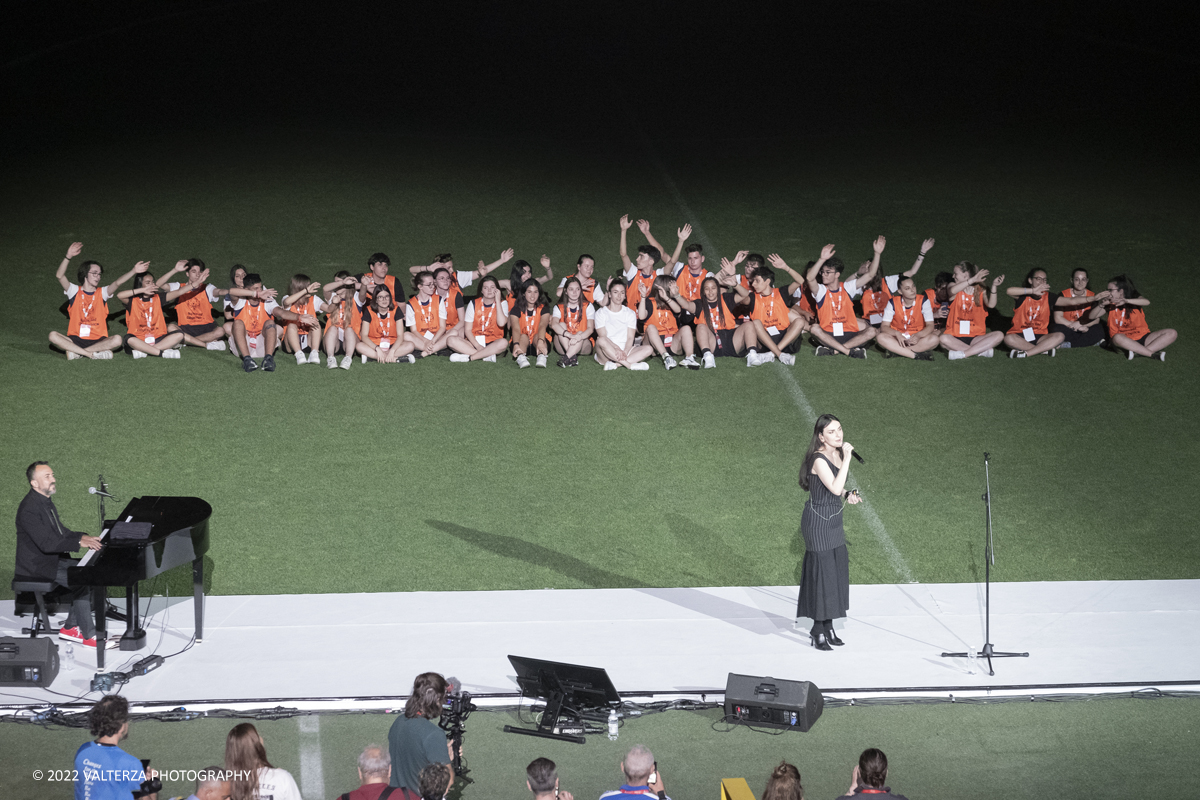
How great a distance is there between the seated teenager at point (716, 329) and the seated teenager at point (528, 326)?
1861 mm

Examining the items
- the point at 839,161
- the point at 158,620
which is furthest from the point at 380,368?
the point at 839,161

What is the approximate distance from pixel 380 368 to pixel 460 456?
261 cm

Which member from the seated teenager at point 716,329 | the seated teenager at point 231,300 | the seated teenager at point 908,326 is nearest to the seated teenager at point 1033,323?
the seated teenager at point 908,326

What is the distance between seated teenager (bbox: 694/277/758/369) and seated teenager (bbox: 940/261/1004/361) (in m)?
2.46

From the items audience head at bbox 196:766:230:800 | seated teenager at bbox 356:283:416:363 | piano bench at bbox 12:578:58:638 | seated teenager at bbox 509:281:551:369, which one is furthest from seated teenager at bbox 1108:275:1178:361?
audience head at bbox 196:766:230:800

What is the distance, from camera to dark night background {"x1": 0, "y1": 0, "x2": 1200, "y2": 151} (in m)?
24.6

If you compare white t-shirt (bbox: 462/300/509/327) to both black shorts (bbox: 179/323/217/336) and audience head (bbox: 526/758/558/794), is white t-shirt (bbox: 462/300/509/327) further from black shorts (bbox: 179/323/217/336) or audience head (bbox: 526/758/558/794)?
audience head (bbox: 526/758/558/794)

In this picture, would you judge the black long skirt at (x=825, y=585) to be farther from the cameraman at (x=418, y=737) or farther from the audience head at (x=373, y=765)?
the audience head at (x=373, y=765)

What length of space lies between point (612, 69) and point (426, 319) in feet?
47.6

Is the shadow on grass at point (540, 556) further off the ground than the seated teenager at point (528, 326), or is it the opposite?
the seated teenager at point (528, 326)

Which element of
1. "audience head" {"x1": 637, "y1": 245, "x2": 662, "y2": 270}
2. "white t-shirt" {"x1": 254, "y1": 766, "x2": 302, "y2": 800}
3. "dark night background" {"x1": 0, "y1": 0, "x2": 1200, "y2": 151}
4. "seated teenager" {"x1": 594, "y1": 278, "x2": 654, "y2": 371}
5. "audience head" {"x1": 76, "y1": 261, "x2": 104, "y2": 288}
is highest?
"dark night background" {"x1": 0, "y1": 0, "x2": 1200, "y2": 151}

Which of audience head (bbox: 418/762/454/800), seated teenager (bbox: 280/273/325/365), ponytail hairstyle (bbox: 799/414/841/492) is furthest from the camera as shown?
seated teenager (bbox: 280/273/325/365)

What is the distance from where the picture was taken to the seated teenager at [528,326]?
47.7 ft

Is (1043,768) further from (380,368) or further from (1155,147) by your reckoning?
(1155,147)
